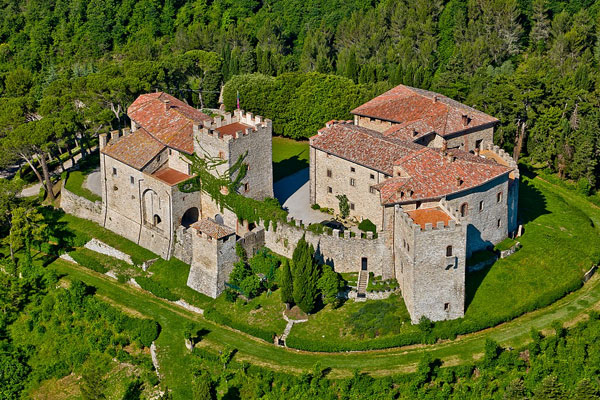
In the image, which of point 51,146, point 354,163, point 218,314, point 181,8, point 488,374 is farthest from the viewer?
point 181,8

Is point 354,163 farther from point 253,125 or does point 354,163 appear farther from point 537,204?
point 537,204

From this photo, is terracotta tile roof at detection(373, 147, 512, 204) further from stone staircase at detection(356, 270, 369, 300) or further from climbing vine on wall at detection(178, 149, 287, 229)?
climbing vine on wall at detection(178, 149, 287, 229)

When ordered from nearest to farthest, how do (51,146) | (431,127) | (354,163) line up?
(354,163) < (431,127) < (51,146)

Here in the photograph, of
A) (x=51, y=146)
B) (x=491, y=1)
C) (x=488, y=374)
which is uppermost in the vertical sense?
(x=491, y=1)

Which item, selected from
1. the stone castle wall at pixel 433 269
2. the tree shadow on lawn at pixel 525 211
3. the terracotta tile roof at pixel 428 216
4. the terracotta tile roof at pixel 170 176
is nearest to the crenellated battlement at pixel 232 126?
the terracotta tile roof at pixel 170 176

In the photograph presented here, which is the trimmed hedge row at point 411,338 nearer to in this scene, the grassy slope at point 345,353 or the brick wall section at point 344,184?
the grassy slope at point 345,353

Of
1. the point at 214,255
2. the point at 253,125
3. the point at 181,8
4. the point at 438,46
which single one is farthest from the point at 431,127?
the point at 181,8
